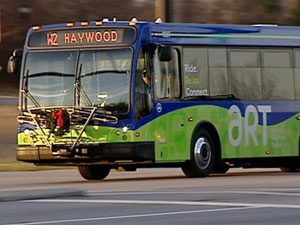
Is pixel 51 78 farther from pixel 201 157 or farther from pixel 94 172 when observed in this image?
pixel 201 157

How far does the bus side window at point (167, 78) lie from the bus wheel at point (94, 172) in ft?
7.46

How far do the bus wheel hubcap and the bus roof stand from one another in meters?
1.96

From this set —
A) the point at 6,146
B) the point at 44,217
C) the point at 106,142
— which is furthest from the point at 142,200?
the point at 6,146

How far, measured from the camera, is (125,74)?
2542 cm

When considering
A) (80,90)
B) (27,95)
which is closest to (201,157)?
(80,90)

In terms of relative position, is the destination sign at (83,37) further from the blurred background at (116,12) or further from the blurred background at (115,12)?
the blurred background at (115,12)

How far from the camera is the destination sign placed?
2573cm

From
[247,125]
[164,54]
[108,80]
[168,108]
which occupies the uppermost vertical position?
[164,54]

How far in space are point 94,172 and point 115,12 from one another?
171 ft

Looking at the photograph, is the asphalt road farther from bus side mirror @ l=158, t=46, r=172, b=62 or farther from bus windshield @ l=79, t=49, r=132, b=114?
bus side mirror @ l=158, t=46, r=172, b=62

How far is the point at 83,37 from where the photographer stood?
26141 millimetres

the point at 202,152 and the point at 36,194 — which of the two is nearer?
the point at 36,194

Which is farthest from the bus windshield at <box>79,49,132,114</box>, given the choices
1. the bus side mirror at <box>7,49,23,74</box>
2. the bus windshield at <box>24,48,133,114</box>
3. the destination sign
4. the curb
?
the curb

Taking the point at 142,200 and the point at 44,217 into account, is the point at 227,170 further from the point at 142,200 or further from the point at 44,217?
the point at 44,217
